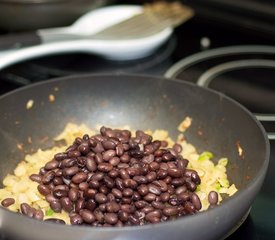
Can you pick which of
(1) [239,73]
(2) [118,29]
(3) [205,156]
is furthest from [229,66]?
(3) [205,156]

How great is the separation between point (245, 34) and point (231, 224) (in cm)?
82

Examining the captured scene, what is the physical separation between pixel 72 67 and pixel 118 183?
55 centimetres

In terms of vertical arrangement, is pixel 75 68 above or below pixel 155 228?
below

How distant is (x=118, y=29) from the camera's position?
1321 mm

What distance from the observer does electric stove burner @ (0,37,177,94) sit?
125 centimetres

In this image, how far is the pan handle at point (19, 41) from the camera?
3.93 ft

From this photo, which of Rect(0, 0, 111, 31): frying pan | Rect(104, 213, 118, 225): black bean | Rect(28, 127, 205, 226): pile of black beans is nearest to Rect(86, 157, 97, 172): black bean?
Rect(28, 127, 205, 226): pile of black beans

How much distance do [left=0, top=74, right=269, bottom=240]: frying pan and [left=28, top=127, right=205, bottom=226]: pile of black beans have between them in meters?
0.09

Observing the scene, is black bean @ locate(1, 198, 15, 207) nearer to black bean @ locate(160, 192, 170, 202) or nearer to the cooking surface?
black bean @ locate(160, 192, 170, 202)

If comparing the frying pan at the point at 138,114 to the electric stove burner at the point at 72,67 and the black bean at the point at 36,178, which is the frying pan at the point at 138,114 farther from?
the electric stove burner at the point at 72,67

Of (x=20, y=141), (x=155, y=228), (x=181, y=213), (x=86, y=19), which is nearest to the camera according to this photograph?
(x=155, y=228)

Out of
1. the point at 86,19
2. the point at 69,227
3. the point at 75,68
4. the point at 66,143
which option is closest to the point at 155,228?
the point at 69,227

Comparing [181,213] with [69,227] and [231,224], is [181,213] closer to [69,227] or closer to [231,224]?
[231,224]

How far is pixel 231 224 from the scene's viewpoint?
28.7 inches
